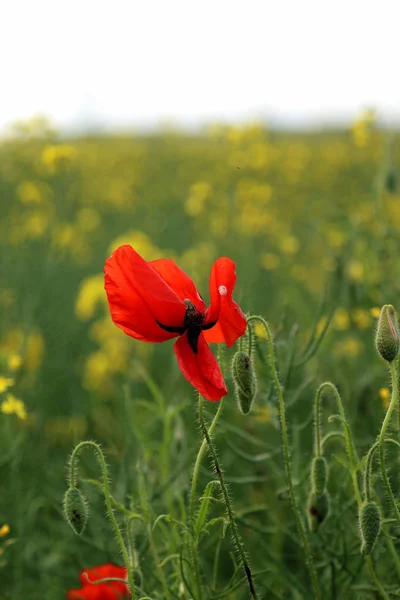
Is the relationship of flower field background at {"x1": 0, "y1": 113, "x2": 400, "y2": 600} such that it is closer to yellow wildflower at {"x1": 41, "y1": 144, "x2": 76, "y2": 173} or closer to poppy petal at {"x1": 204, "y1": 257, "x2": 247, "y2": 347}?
yellow wildflower at {"x1": 41, "y1": 144, "x2": 76, "y2": 173}

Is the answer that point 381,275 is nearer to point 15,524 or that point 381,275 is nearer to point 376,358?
point 376,358

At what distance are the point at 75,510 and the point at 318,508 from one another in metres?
0.52

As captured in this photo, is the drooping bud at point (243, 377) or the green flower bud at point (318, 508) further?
the green flower bud at point (318, 508)

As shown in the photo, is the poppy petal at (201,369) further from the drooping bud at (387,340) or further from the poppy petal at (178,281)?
the drooping bud at (387,340)

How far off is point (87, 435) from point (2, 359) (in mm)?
1269

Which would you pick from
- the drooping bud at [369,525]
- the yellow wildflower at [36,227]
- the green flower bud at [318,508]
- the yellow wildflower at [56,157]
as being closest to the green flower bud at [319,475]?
the green flower bud at [318,508]

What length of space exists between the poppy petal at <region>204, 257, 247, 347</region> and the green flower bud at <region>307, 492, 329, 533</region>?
1.52ft

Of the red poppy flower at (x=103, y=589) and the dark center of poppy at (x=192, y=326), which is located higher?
the dark center of poppy at (x=192, y=326)

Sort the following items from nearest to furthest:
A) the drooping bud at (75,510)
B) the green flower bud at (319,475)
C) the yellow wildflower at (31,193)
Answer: the drooping bud at (75,510) → the green flower bud at (319,475) → the yellow wildflower at (31,193)

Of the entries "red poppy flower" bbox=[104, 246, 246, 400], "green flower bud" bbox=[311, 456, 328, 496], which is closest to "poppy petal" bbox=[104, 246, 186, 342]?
"red poppy flower" bbox=[104, 246, 246, 400]

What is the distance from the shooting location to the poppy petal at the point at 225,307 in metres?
1.32

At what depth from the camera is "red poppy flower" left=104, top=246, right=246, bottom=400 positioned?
1.32m

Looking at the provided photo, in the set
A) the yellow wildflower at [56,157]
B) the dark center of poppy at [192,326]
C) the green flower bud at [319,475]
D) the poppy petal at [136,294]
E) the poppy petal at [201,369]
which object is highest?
the yellow wildflower at [56,157]

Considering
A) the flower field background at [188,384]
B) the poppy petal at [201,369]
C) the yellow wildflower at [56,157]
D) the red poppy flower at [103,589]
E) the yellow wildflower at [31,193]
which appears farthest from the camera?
the yellow wildflower at [31,193]
